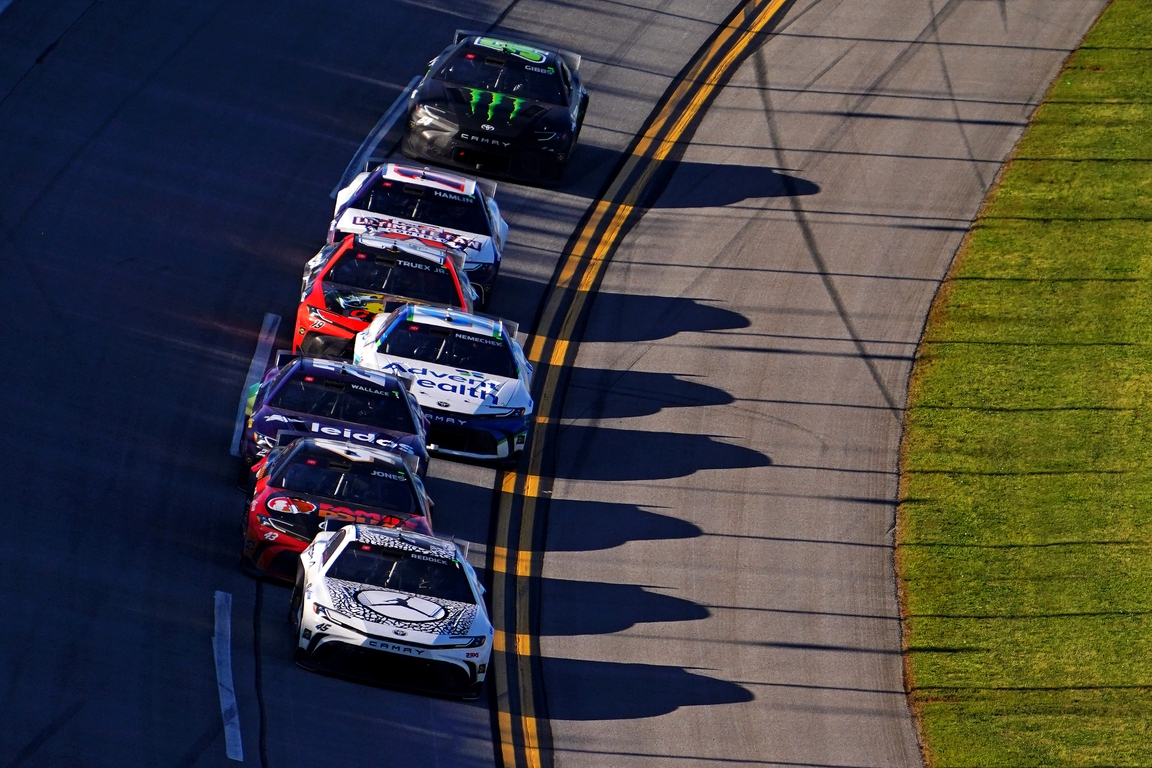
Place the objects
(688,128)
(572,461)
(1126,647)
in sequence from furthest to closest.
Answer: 1. (688,128)
2. (572,461)
3. (1126,647)

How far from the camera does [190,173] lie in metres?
26.8

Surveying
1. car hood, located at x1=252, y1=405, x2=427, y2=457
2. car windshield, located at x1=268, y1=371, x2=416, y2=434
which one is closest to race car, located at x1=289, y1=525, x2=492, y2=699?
car hood, located at x1=252, y1=405, x2=427, y2=457

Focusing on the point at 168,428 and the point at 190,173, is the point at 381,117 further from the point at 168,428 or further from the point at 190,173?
the point at 168,428

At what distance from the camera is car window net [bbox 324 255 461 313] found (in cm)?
2316

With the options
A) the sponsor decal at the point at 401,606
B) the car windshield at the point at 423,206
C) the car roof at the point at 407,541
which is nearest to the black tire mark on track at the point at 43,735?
the sponsor decal at the point at 401,606

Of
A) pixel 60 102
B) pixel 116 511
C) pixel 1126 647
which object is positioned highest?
pixel 60 102

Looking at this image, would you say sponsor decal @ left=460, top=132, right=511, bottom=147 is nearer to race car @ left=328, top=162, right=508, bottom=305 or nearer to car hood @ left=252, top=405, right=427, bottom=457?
race car @ left=328, top=162, right=508, bottom=305

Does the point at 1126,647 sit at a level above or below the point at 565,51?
below

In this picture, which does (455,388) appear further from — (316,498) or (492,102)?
(492,102)

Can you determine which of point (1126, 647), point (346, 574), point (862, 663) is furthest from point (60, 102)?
point (1126, 647)

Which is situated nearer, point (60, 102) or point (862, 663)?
point (862, 663)

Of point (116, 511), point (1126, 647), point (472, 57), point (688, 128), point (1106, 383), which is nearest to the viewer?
point (116, 511)

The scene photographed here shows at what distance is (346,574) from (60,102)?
12.5 m

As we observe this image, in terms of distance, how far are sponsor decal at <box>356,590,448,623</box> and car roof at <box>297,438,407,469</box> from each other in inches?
91.1
